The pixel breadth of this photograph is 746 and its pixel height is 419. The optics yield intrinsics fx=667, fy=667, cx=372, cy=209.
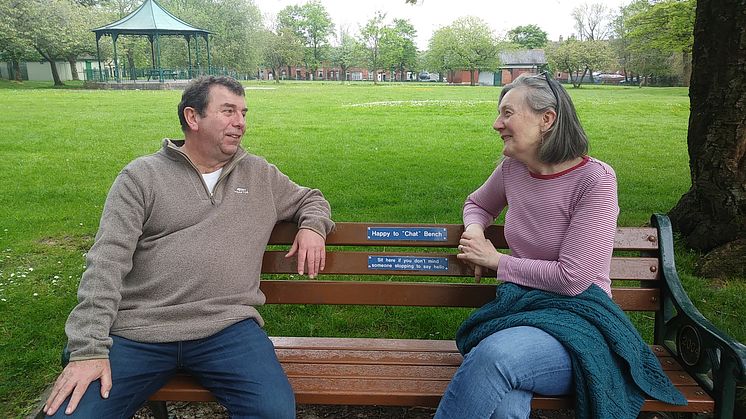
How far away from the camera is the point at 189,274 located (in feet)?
8.79

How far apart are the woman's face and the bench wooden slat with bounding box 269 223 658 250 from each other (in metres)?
0.54

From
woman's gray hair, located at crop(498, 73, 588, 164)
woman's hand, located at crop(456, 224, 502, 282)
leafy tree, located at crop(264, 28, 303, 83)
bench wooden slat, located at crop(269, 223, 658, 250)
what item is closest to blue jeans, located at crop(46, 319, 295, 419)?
bench wooden slat, located at crop(269, 223, 658, 250)

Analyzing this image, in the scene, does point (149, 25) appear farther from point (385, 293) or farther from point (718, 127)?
point (385, 293)

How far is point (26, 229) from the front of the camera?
250 inches

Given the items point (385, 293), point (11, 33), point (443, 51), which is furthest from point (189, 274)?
point (443, 51)

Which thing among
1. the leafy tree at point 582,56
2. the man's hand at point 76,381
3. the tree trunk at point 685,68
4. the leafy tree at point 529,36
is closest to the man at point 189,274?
the man's hand at point 76,381

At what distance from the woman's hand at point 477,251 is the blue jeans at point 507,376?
0.43m

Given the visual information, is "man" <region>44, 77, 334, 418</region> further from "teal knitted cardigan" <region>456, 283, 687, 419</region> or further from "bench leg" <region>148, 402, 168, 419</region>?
"teal knitted cardigan" <region>456, 283, 687, 419</region>

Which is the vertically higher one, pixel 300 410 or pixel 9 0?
pixel 9 0

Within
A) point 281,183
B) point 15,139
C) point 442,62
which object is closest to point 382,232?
point 281,183

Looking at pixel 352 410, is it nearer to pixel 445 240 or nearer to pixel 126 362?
pixel 445 240

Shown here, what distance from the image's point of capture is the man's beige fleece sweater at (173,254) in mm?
2566

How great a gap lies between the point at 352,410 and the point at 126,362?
4.51 feet

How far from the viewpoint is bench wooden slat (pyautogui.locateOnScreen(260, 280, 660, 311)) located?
310cm
